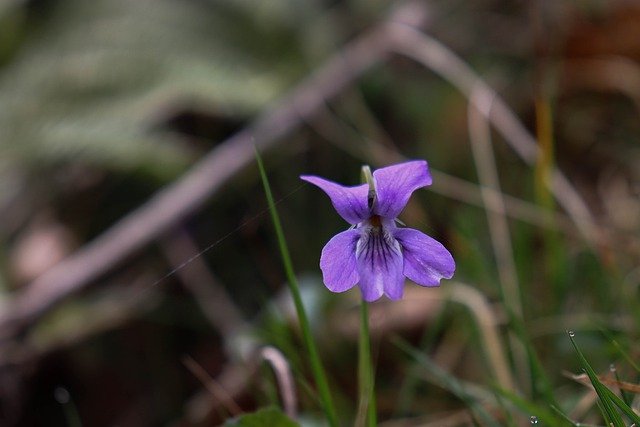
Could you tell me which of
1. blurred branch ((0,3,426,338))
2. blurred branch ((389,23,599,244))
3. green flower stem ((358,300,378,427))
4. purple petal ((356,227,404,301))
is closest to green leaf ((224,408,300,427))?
green flower stem ((358,300,378,427))

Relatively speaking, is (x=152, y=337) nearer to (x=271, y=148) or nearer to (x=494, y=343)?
(x=271, y=148)

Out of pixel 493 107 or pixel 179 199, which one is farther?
pixel 493 107

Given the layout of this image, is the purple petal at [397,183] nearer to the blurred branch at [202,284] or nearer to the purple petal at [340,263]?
the purple petal at [340,263]

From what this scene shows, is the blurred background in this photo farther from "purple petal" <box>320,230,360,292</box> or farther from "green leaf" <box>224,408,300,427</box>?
"purple petal" <box>320,230,360,292</box>

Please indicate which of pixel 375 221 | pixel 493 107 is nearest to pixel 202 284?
pixel 493 107

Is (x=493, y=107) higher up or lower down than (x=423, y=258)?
higher up

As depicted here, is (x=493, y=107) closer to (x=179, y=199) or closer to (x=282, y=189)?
(x=282, y=189)

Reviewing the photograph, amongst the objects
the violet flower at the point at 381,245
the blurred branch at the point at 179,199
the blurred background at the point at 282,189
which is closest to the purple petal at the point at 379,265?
the violet flower at the point at 381,245
